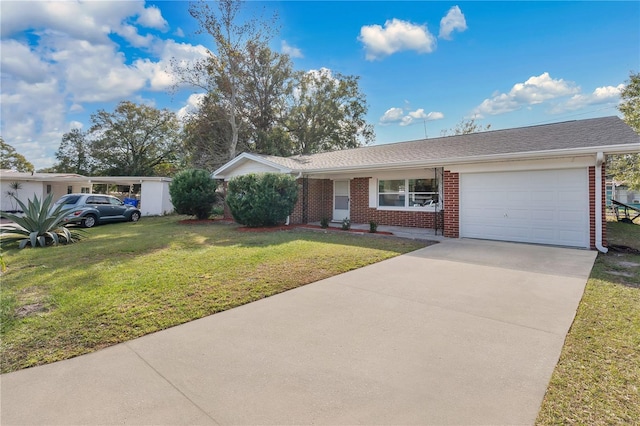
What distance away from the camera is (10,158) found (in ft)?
136

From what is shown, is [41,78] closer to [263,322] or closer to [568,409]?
[263,322]

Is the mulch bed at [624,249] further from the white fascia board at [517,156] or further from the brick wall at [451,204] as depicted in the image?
the brick wall at [451,204]

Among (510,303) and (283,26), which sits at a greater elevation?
(283,26)

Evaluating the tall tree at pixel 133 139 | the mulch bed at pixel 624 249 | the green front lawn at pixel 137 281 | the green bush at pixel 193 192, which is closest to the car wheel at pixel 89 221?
the green bush at pixel 193 192

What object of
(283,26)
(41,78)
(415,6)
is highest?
(283,26)

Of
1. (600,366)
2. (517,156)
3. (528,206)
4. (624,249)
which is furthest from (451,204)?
(600,366)

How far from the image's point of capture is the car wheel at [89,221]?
46.7ft

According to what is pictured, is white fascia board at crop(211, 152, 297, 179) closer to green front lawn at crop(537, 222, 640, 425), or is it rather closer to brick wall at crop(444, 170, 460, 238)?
brick wall at crop(444, 170, 460, 238)

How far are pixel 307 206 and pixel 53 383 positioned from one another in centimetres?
1234

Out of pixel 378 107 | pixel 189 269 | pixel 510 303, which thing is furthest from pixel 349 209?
pixel 378 107

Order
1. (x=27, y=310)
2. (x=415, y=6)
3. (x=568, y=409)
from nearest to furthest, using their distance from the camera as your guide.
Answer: (x=568, y=409) → (x=27, y=310) → (x=415, y=6)

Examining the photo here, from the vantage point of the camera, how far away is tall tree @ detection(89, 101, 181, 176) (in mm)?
33562

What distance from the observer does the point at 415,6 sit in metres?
11.5

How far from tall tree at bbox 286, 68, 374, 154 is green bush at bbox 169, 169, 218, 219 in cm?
1490
